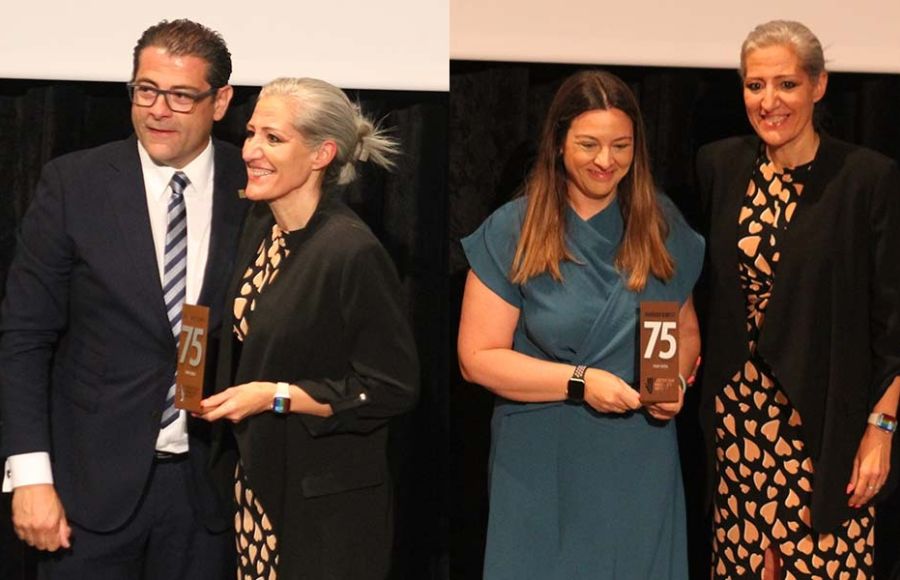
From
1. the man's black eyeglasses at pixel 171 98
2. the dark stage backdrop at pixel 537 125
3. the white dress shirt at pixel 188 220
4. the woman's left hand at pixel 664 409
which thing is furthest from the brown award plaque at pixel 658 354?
the man's black eyeglasses at pixel 171 98

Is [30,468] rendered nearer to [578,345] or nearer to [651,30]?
[578,345]

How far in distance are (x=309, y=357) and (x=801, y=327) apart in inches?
49.4

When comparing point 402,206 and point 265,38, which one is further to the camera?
point 402,206

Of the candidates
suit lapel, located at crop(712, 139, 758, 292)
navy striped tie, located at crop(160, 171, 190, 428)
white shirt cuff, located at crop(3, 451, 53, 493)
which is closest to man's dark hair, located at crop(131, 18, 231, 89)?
navy striped tie, located at crop(160, 171, 190, 428)

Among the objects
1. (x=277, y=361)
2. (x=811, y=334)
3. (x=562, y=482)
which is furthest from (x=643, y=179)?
(x=277, y=361)

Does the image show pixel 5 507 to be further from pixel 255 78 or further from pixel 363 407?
pixel 255 78

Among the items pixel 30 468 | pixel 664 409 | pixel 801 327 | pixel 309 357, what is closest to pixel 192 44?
pixel 309 357

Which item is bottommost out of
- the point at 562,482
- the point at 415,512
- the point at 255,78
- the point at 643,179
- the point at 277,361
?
the point at 415,512

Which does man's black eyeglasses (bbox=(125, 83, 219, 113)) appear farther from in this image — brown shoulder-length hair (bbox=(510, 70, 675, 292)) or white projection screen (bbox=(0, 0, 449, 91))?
brown shoulder-length hair (bbox=(510, 70, 675, 292))

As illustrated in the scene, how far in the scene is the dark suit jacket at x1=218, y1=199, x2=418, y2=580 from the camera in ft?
9.99

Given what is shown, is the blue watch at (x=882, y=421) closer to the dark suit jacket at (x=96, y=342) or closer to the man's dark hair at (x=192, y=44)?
the dark suit jacket at (x=96, y=342)

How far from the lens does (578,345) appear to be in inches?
123

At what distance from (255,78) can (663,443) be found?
1489mm

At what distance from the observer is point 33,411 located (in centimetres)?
306
